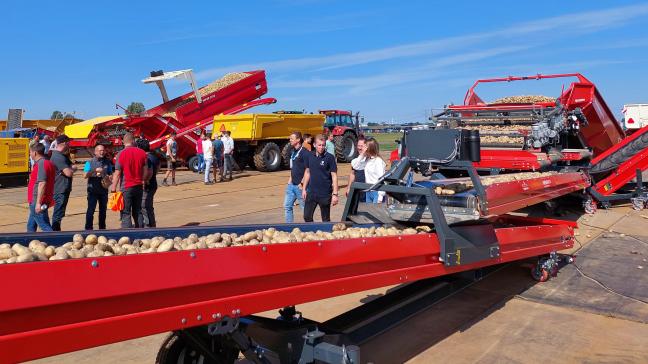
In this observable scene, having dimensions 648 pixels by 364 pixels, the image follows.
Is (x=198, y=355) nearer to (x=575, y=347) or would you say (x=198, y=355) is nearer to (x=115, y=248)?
(x=115, y=248)

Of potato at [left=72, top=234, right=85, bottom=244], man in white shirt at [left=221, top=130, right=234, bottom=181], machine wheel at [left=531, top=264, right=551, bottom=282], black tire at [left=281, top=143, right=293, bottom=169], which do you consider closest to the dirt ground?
machine wheel at [left=531, top=264, right=551, bottom=282]

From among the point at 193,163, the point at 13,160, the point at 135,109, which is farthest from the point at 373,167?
the point at 135,109

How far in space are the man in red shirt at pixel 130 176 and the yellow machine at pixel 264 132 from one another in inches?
387

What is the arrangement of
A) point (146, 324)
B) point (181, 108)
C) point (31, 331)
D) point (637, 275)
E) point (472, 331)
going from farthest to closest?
point (181, 108) < point (637, 275) < point (472, 331) < point (146, 324) < point (31, 331)

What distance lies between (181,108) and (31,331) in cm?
1590

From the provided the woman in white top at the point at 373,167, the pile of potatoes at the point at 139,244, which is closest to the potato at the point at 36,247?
the pile of potatoes at the point at 139,244

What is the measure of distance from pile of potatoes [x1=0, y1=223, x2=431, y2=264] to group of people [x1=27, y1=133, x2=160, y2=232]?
3.85 metres

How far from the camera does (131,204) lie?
6.95 metres

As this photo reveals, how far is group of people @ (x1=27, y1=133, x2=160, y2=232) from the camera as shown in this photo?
20.7 feet

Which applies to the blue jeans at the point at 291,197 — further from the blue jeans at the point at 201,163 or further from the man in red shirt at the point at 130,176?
the blue jeans at the point at 201,163

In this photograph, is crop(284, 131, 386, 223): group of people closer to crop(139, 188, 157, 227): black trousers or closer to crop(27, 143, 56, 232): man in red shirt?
crop(139, 188, 157, 227): black trousers

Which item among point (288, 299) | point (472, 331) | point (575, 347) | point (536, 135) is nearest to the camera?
point (288, 299)

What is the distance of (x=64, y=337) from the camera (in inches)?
75.4

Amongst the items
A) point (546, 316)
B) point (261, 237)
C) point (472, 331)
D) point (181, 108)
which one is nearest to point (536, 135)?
point (546, 316)
